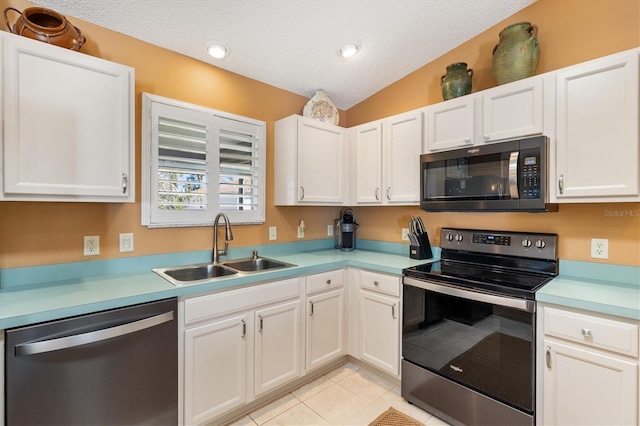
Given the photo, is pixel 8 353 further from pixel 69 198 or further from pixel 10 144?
pixel 10 144

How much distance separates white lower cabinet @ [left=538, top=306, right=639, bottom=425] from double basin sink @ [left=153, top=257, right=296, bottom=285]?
1.57 m

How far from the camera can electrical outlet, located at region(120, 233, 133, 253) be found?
1933 mm

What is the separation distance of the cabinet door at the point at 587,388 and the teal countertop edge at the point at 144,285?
0.78ft

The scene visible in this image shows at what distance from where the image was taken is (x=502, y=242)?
7.00ft

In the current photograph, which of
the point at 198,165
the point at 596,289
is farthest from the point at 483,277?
the point at 198,165

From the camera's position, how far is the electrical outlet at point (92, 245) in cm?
182

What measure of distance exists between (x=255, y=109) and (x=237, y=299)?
5.27 ft

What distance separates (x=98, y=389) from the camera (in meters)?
1.37

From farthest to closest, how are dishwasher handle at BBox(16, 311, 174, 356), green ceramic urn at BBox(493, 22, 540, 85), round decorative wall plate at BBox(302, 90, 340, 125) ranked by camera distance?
round decorative wall plate at BBox(302, 90, 340, 125), green ceramic urn at BBox(493, 22, 540, 85), dishwasher handle at BBox(16, 311, 174, 356)

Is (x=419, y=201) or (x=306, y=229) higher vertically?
(x=419, y=201)

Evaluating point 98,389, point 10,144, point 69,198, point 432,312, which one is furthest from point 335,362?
point 10,144

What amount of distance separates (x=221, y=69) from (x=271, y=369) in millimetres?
2248

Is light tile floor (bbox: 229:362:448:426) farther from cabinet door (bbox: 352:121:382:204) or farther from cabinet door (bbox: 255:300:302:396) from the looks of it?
cabinet door (bbox: 352:121:382:204)

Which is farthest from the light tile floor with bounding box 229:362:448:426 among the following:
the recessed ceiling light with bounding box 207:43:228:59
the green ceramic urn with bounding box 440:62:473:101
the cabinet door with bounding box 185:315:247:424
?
the recessed ceiling light with bounding box 207:43:228:59
